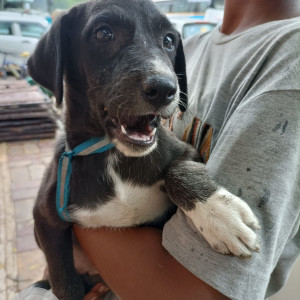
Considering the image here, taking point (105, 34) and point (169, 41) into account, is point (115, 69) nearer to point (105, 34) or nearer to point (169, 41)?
point (105, 34)

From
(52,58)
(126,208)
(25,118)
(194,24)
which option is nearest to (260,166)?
(126,208)

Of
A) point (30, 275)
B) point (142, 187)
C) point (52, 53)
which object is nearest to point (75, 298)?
point (142, 187)

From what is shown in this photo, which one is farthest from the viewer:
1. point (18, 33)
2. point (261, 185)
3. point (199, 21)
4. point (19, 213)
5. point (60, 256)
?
point (18, 33)

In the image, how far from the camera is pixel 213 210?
1.11 m

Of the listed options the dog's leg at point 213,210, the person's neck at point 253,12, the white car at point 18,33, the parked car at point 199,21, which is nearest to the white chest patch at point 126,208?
the dog's leg at point 213,210

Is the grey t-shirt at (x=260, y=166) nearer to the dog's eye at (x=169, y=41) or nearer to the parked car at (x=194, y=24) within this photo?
the dog's eye at (x=169, y=41)

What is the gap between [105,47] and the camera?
1290 millimetres

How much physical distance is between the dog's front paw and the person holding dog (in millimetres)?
26

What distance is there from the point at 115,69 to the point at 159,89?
0.97 feet

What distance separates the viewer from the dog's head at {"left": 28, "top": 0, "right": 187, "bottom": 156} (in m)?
1.13

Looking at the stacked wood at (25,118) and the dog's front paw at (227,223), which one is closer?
the dog's front paw at (227,223)

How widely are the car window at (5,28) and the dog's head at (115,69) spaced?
6.32 m

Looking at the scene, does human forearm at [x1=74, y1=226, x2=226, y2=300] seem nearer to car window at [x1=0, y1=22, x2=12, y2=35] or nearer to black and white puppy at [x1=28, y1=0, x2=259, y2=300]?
black and white puppy at [x1=28, y1=0, x2=259, y2=300]

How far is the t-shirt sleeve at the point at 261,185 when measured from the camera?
912 mm
